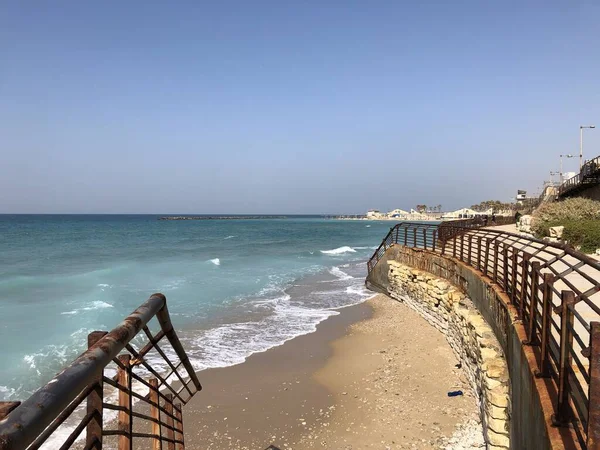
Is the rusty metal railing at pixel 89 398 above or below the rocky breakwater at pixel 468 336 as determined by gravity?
above

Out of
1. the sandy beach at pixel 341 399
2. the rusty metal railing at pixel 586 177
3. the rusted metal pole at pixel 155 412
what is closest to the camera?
the rusted metal pole at pixel 155 412

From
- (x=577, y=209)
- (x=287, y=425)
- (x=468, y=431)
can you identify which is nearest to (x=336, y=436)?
(x=287, y=425)

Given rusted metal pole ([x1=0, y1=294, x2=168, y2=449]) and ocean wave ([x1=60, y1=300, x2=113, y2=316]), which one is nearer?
rusted metal pole ([x1=0, y1=294, x2=168, y2=449])

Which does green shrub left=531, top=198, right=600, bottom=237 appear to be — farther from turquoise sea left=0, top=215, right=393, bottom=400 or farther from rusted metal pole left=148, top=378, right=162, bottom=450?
rusted metal pole left=148, top=378, right=162, bottom=450

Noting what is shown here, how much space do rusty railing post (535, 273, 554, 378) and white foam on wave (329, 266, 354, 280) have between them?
2315cm

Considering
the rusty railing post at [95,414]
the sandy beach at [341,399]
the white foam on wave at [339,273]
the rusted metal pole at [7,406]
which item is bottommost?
the white foam on wave at [339,273]

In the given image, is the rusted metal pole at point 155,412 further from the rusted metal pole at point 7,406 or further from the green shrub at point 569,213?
the green shrub at point 569,213

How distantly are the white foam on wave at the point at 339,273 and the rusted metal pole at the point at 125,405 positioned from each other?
83.6 ft

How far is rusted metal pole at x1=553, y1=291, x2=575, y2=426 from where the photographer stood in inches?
123

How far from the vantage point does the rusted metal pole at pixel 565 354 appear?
312cm

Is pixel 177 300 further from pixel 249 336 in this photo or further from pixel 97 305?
pixel 249 336

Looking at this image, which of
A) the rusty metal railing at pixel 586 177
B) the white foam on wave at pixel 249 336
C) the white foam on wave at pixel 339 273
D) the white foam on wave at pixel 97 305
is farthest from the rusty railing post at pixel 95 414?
the rusty metal railing at pixel 586 177

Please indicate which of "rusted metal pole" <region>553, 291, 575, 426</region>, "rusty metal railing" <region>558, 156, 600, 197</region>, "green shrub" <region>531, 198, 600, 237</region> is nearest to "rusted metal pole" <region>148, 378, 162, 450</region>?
"rusted metal pole" <region>553, 291, 575, 426</region>

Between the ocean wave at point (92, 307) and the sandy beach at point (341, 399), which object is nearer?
the sandy beach at point (341, 399)
